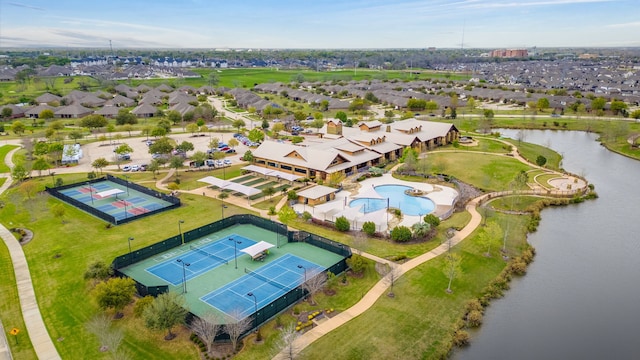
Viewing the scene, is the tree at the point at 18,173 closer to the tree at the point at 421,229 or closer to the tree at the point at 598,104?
the tree at the point at 421,229

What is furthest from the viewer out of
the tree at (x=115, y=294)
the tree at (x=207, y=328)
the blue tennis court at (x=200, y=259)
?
the blue tennis court at (x=200, y=259)

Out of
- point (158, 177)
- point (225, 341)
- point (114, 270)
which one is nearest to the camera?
point (225, 341)

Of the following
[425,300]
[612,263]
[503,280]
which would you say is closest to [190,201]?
[425,300]

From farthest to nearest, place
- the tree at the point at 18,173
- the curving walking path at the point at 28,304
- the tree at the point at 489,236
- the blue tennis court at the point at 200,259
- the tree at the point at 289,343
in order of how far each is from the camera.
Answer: the tree at the point at 18,173
the tree at the point at 489,236
the blue tennis court at the point at 200,259
the curving walking path at the point at 28,304
the tree at the point at 289,343

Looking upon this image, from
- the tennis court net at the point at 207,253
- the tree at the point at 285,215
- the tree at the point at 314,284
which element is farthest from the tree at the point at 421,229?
the tennis court net at the point at 207,253

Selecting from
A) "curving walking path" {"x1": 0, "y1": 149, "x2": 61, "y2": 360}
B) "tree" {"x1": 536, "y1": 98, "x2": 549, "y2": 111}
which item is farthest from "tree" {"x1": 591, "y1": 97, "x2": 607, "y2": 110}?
"curving walking path" {"x1": 0, "y1": 149, "x2": 61, "y2": 360}

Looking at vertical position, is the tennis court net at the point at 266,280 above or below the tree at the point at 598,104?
below

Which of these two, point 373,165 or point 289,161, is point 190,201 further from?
point 373,165
